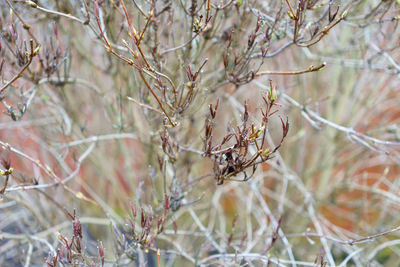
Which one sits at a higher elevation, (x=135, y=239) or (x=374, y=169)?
(x=135, y=239)

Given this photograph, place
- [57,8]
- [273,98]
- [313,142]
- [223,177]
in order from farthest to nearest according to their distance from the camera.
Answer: [313,142]
[57,8]
[223,177]
[273,98]

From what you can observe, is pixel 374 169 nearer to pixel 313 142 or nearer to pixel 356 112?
pixel 313 142

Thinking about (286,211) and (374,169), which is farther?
(374,169)

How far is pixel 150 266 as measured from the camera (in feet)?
15.6

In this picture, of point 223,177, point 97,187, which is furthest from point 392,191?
point 97,187

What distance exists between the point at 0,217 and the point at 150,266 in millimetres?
1835

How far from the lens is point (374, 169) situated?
276 inches

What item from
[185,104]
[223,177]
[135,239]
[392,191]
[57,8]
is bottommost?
[392,191]

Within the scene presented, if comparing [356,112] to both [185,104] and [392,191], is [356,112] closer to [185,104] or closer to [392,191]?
[392,191]

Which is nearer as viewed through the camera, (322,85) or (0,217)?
(0,217)

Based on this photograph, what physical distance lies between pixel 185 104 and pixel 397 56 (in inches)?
98.1

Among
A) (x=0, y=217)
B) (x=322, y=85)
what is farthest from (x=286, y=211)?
(x=0, y=217)

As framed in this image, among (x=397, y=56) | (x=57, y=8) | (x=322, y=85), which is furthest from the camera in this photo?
(x=322, y=85)

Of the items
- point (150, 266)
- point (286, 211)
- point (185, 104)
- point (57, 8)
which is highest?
point (57, 8)
